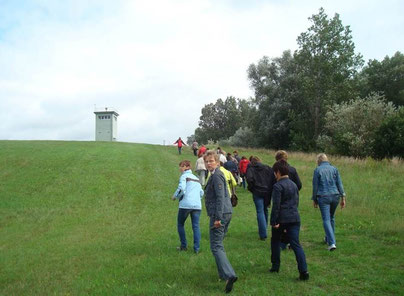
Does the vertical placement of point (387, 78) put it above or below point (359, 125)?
above

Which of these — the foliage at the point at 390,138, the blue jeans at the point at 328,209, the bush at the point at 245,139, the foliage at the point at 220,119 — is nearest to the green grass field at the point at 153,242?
the blue jeans at the point at 328,209

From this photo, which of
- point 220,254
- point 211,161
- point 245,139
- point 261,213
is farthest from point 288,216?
point 245,139

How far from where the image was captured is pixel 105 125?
65312 mm

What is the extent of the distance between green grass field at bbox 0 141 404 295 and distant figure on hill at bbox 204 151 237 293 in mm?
303

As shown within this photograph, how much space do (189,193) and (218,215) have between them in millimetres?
2102

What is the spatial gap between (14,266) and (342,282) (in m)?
6.93

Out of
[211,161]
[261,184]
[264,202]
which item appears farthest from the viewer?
[264,202]

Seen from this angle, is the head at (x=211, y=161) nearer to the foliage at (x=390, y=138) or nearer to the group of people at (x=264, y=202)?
the group of people at (x=264, y=202)

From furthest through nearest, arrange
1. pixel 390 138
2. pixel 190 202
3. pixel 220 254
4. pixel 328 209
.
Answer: pixel 390 138
pixel 328 209
pixel 190 202
pixel 220 254

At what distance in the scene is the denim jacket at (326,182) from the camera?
8078 millimetres

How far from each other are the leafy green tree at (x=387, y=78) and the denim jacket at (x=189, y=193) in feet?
155

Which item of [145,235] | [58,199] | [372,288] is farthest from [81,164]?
[372,288]

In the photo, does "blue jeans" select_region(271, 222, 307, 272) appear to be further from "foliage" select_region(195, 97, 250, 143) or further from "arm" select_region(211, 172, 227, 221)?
"foliage" select_region(195, 97, 250, 143)

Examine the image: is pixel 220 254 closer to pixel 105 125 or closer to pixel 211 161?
pixel 211 161
